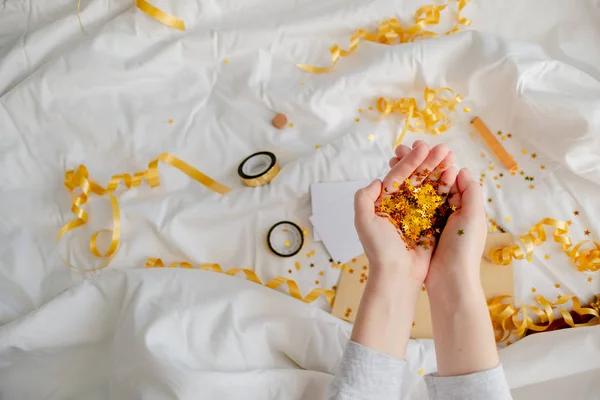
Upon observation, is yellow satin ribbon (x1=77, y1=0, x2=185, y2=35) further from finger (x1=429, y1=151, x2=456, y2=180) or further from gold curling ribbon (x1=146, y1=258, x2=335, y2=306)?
finger (x1=429, y1=151, x2=456, y2=180)

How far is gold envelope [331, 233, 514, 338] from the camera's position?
102 cm

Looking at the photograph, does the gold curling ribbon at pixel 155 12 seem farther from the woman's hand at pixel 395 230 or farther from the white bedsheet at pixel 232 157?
the woman's hand at pixel 395 230

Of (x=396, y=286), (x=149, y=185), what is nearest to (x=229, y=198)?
(x=149, y=185)

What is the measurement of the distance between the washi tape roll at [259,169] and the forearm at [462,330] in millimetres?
460

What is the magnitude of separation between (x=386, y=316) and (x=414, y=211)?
195 mm

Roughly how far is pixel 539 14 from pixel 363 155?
1.98ft

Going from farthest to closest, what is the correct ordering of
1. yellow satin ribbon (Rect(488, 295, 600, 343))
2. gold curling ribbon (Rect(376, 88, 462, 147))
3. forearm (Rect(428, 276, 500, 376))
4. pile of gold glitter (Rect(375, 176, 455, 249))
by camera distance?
gold curling ribbon (Rect(376, 88, 462, 147)) < yellow satin ribbon (Rect(488, 295, 600, 343)) < pile of gold glitter (Rect(375, 176, 455, 249)) < forearm (Rect(428, 276, 500, 376))

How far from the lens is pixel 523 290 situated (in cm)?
104

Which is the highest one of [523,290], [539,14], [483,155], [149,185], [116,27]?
[116,27]

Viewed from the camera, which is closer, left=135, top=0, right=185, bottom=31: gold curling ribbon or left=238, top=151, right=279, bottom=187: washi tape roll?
left=238, top=151, right=279, bottom=187: washi tape roll

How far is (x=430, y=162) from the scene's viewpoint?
891 mm

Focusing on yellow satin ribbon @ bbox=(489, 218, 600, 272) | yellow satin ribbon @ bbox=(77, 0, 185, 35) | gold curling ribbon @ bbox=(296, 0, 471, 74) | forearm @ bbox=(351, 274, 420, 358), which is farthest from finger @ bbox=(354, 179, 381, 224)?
yellow satin ribbon @ bbox=(77, 0, 185, 35)

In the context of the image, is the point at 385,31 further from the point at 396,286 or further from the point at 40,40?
the point at 40,40

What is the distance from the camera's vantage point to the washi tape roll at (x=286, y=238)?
3.51 ft
